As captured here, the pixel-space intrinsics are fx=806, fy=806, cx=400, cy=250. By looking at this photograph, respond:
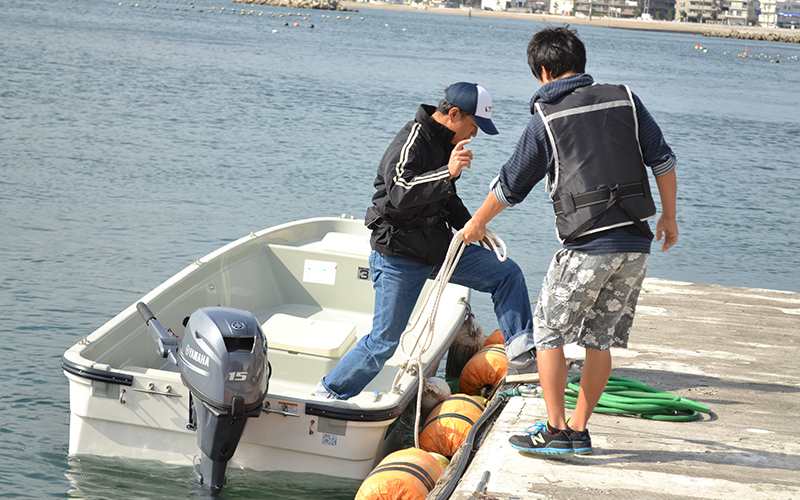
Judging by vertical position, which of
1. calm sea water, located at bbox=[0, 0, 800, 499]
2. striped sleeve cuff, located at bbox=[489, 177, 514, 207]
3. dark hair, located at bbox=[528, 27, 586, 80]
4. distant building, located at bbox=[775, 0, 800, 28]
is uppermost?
distant building, located at bbox=[775, 0, 800, 28]

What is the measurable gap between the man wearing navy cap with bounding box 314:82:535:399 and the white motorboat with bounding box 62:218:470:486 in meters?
0.27

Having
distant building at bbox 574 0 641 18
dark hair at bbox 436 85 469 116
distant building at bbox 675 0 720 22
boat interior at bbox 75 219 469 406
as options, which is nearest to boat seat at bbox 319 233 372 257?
boat interior at bbox 75 219 469 406

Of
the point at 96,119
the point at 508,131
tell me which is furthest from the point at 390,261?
the point at 508,131

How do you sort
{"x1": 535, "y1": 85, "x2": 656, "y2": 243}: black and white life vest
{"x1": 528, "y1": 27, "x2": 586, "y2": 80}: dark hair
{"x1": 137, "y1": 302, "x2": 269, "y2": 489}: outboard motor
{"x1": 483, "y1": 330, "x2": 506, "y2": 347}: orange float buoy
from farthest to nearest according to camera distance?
{"x1": 483, "y1": 330, "x2": 506, "y2": 347}: orange float buoy, {"x1": 137, "y1": 302, "x2": 269, "y2": 489}: outboard motor, {"x1": 528, "y1": 27, "x2": 586, "y2": 80}: dark hair, {"x1": 535, "y1": 85, "x2": 656, "y2": 243}: black and white life vest

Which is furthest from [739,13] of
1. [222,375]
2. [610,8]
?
[222,375]

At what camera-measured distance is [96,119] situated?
18.2 metres

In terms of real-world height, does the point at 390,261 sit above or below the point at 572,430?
above

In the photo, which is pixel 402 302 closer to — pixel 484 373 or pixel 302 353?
pixel 302 353

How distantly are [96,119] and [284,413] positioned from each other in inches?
623

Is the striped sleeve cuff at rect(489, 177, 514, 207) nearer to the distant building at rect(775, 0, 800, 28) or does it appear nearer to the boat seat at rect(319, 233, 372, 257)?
the boat seat at rect(319, 233, 372, 257)

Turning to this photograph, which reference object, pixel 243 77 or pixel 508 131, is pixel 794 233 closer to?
pixel 508 131

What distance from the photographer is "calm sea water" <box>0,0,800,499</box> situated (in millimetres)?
5961

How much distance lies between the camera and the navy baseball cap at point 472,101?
4.11m

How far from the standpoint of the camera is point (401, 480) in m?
3.91
